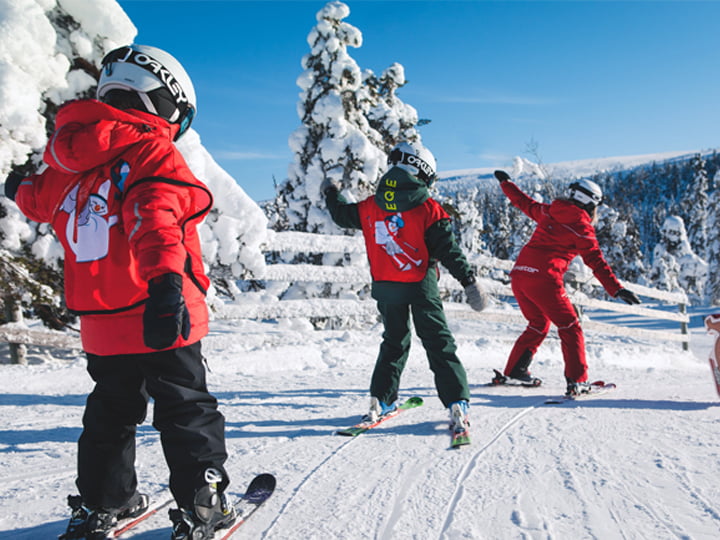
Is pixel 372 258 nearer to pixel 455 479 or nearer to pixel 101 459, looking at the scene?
pixel 455 479

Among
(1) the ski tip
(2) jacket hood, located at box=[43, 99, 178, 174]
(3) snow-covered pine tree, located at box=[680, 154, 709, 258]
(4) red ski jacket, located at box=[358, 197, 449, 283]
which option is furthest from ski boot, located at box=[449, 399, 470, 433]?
(3) snow-covered pine tree, located at box=[680, 154, 709, 258]

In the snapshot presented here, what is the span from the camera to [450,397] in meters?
2.96

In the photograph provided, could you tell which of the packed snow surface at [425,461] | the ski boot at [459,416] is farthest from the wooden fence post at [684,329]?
the ski boot at [459,416]

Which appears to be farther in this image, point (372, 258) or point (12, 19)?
point (12, 19)

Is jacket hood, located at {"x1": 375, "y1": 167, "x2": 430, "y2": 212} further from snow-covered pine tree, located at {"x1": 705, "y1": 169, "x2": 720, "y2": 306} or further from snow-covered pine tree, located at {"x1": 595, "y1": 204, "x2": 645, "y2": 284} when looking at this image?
snow-covered pine tree, located at {"x1": 705, "y1": 169, "x2": 720, "y2": 306}

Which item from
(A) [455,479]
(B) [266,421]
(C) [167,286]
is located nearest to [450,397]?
(A) [455,479]

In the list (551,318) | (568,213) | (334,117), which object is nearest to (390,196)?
(568,213)

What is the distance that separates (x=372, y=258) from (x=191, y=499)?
1903 millimetres

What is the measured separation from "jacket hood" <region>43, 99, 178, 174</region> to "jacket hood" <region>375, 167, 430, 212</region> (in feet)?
5.45

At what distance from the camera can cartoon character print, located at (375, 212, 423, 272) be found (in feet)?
10.0

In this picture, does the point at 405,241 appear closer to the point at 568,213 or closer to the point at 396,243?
the point at 396,243

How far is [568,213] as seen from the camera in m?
4.27

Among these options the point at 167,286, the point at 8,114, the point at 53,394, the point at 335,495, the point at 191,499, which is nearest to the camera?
the point at 167,286

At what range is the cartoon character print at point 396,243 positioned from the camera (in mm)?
3049
